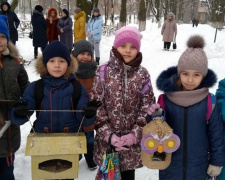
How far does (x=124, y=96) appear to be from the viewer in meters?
2.28

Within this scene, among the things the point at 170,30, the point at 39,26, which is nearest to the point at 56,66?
the point at 39,26

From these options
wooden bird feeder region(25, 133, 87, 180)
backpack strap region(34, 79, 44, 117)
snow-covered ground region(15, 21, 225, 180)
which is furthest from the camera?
snow-covered ground region(15, 21, 225, 180)

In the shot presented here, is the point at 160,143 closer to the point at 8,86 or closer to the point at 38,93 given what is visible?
the point at 38,93

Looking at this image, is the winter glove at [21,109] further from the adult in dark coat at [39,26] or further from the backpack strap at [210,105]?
the adult in dark coat at [39,26]

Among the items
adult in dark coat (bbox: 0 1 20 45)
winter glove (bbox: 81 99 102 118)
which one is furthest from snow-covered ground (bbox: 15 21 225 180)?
adult in dark coat (bbox: 0 1 20 45)

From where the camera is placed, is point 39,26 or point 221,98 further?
point 39,26

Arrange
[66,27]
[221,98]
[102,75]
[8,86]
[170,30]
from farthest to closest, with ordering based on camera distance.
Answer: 1. [170,30]
2. [66,27]
3. [8,86]
4. [102,75]
5. [221,98]

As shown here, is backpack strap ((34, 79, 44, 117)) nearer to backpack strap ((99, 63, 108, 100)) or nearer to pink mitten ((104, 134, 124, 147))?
backpack strap ((99, 63, 108, 100))

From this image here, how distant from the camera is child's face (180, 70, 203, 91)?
2.14 m

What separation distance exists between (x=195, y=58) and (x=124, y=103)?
0.74m

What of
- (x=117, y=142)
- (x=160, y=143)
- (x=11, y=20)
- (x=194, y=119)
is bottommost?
(x=117, y=142)

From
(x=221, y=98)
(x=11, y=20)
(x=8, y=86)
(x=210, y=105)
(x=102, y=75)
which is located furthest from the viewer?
(x=11, y=20)

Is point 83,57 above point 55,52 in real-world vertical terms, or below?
below

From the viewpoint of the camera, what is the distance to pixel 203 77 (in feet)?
7.22
